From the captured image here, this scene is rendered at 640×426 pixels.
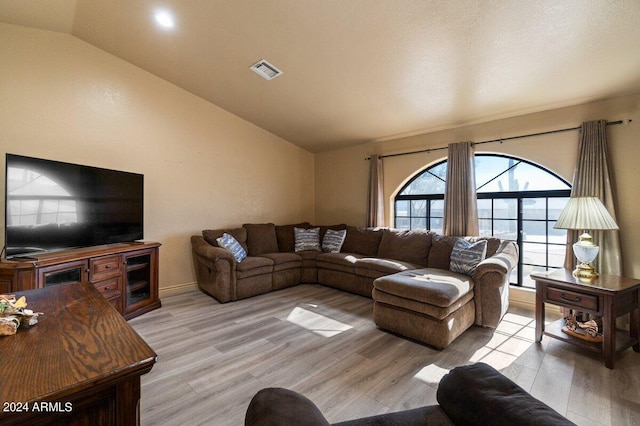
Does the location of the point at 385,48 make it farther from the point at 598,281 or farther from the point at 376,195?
the point at 598,281

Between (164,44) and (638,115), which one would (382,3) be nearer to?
(164,44)

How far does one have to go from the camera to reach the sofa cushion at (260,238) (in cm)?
463

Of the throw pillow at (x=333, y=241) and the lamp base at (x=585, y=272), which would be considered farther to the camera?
the throw pillow at (x=333, y=241)

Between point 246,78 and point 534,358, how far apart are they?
4.14 m

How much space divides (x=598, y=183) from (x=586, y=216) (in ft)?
2.33

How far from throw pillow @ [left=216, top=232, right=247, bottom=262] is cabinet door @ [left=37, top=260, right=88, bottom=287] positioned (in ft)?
5.00

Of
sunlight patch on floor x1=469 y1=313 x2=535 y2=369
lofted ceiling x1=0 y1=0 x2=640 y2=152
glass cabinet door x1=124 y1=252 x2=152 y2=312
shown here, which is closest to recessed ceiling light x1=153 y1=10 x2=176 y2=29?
lofted ceiling x1=0 y1=0 x2=640 y2=152

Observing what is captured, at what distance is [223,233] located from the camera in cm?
424

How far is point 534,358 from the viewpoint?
2301 millimetres

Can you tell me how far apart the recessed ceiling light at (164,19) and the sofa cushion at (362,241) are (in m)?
3.59

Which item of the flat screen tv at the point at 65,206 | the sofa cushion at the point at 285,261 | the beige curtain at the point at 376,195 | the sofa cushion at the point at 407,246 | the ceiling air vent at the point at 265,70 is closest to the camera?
the flat screen tv at the point at 65,206

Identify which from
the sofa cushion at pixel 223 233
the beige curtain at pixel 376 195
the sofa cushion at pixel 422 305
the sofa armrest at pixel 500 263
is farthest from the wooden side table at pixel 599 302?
the sofa cushion at pixel 223 233

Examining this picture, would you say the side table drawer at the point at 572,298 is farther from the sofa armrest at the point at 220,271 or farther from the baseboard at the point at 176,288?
the baseboard at the point at 176,288

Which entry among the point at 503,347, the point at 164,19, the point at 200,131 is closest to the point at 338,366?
the point at 503,347
